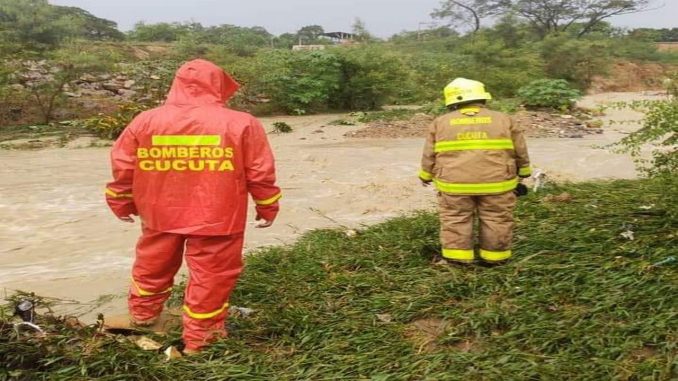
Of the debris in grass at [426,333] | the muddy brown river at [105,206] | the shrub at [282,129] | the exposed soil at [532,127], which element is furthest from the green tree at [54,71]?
the debris in grass at [426,333]

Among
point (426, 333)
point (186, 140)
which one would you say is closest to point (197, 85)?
point (186, 140)

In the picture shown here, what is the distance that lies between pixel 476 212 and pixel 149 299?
2.45 metres

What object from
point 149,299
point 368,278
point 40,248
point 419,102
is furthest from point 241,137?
point 419,102

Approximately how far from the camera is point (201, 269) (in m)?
3.17

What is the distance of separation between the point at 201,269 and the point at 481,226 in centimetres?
206

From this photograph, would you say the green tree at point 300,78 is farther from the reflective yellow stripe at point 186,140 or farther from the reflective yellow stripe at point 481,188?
the reflective yellow stripe at point 186,140

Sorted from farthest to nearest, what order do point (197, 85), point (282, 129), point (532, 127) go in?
point (282, 129), point (532, 127), point (197, 85)

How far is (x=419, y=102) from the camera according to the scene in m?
20.9

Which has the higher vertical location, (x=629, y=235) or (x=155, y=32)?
(x=155, y=32)

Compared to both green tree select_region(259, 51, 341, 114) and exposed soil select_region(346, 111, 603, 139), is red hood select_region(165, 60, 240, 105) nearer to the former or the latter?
exposed soil select_region(346, 111, 603, 139)

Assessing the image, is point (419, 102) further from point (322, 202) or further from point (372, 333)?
point (372, 333)

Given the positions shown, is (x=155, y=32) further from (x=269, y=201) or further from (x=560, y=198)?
(x=269, y=201)

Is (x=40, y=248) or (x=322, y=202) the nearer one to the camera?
(x=40, y=248)

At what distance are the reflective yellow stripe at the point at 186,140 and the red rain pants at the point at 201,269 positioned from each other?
0.48 metres
